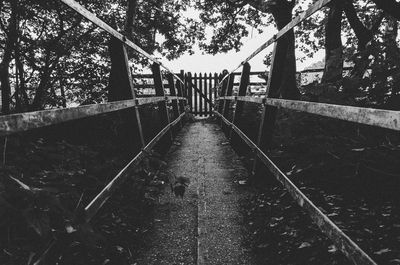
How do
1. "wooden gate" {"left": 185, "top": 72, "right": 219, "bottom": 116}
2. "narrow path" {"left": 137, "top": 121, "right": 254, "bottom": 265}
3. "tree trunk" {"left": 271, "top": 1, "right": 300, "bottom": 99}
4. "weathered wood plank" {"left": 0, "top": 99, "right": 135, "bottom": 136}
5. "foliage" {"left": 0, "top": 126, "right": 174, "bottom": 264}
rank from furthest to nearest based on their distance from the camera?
"wooden gate" {"left": 185, "top": 72, "right": 219, "bottom": 116} < "tree trunk" {"left": 271, "top": 1, "right": 300, "bottom": 99} < "narrow path" {"left": 137, "top": 121, "right": 254, "bottom": 265} < "weathered wood plank" {"left": 0, "top": 99, "right": 135, "bottom": 136} < "foliage" {"left": 0, "top": 126, "right": 174, "bottom": 264}

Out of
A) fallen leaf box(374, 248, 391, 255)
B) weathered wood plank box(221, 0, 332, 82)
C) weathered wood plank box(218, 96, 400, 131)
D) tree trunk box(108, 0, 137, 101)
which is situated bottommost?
fallen leaf box(374, 248, 391, 255)

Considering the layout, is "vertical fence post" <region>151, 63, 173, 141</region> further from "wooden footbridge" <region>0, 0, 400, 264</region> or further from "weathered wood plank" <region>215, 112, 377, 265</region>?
"weathered wood plank" <region>215, 112, 377, 265</region>

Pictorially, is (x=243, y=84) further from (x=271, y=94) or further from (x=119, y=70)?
(x=119, y=70)

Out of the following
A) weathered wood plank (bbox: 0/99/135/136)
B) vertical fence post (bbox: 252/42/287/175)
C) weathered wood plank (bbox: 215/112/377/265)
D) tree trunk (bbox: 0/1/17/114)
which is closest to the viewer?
weathered wood plank (bbox: 0/99/135/136)

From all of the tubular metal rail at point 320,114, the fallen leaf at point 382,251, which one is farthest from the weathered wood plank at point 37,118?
the fallen leaf at point 382,251

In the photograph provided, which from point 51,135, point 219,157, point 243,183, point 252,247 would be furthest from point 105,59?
point 252,247

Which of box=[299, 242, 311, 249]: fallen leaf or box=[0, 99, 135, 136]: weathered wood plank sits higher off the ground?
box=[0, 99, 135, 136]: weathered wood plank

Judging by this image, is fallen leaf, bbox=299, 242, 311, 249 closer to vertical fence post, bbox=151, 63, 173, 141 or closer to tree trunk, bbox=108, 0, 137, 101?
tree trunk, bbox=108, 0, 137, 101

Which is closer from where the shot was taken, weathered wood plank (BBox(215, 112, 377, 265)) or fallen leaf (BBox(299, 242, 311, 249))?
weathered wood plank (BBox(215, 112, 377, 265))

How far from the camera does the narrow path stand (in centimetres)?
173

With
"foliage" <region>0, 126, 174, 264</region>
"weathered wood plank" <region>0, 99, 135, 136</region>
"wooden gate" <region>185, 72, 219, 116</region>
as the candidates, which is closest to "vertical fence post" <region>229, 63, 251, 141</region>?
"foliage" <region>0, 126, 174, 264</region>

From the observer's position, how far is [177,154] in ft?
14.2

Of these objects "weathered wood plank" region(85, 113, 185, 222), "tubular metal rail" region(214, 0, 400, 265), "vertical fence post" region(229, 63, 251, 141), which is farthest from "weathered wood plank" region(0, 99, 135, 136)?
"vertical fence post" region(229, 63, 251, 141)

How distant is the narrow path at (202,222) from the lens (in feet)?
5.68
